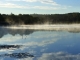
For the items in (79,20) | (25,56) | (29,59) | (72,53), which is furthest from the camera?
(79,20)

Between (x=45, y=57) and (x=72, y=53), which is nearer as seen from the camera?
(x=45, y=57)

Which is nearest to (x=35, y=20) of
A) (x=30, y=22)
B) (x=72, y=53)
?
(x=30, y=22)

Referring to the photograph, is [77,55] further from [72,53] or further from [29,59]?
[29,59]

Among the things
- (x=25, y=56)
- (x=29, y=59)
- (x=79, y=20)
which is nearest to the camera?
(x=29, y=59)

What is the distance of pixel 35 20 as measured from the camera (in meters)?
77.1

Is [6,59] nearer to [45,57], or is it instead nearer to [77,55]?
[45,57]

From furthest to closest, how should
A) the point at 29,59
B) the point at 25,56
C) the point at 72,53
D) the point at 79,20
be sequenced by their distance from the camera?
the point at 79,20 < the point at 72,53 < the point at 25,56 < the point at 29,59

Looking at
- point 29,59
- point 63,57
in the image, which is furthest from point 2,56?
point 63,57

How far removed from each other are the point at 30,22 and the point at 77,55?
59.4 metres

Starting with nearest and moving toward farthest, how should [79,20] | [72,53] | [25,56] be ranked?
[25,56] → [72,53] → [79,20]

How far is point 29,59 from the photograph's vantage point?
13445mm

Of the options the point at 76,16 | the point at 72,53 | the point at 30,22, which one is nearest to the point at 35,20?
the point at 30,22

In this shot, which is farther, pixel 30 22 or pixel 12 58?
pixel 30 22

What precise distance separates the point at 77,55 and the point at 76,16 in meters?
62.1
